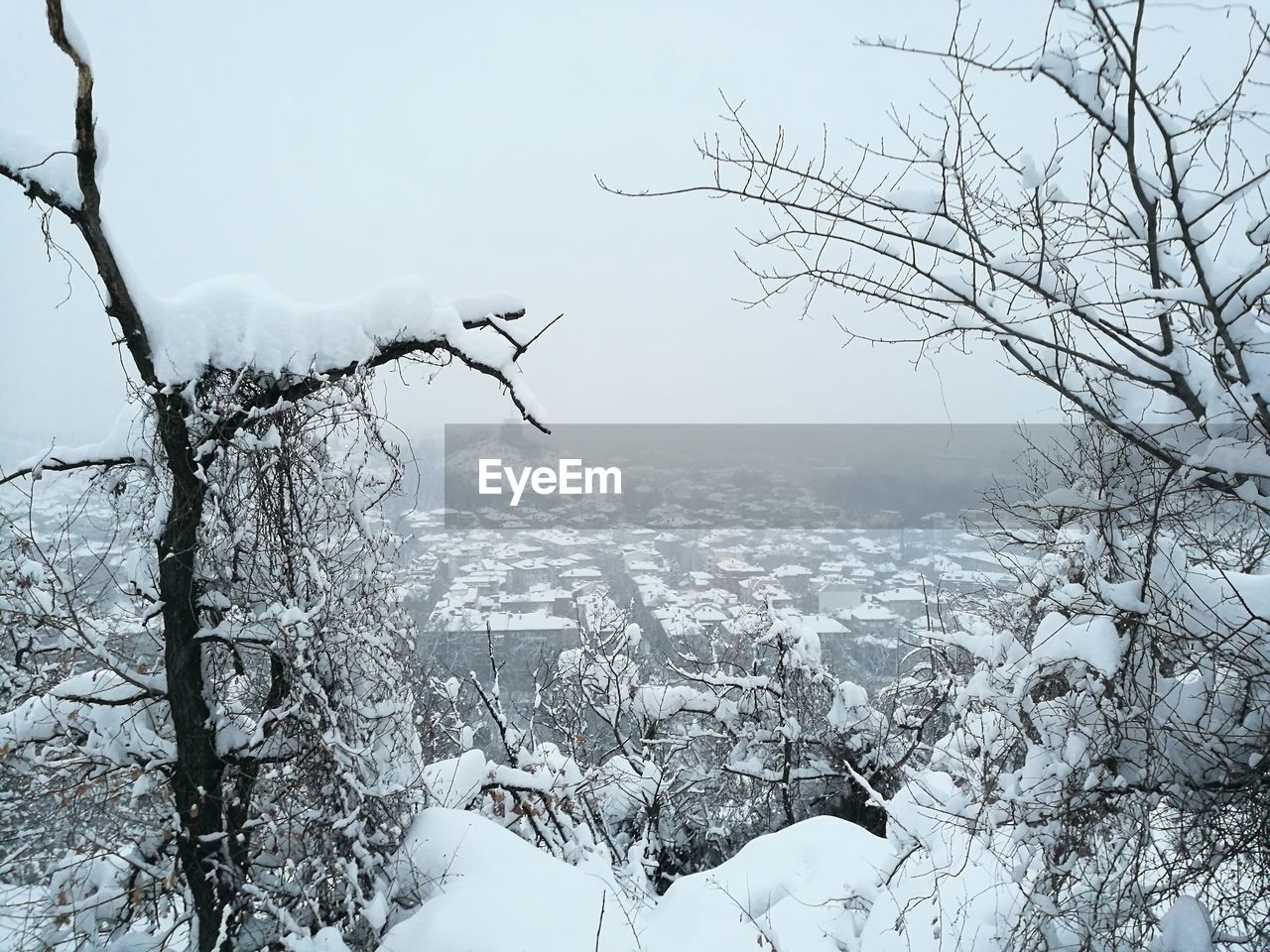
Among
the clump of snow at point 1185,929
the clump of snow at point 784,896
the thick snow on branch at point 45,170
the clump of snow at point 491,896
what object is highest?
the thick snow on branch at point 45,170

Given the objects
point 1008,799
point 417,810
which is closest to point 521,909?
point 417,810

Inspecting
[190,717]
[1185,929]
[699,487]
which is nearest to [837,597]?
[699,487]

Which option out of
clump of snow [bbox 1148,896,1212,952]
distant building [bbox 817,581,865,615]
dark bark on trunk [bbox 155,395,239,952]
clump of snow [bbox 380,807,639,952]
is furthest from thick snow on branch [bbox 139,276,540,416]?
distant building [bbox 817,581,865,615]

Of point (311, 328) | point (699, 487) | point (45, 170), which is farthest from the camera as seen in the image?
point (699, 487)

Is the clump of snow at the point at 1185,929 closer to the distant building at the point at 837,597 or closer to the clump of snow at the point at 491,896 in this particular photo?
the clump of snow at the point at 491,896

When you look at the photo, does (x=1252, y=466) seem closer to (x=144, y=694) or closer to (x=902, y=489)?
(x=144, y=694)

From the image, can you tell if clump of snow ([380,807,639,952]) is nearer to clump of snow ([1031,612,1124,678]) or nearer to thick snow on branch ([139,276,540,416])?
clump of snow ([1031,612,1124,678])

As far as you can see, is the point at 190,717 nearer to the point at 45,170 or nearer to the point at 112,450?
the point at 112,450

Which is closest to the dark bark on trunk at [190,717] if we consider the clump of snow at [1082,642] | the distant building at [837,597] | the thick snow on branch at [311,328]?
the thick snow on branch at [311,328]
